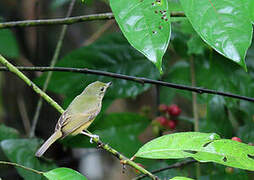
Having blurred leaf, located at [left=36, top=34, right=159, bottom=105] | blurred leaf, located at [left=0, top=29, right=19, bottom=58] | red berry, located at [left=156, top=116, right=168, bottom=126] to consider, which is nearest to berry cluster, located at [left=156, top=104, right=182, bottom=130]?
red berry, located at [left=156, top=116, right=168, bottom=126]

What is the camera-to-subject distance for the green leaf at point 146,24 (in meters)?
1.02

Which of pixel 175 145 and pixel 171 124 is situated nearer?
pixel 175 145

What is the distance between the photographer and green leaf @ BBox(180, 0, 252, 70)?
1015 millimetres

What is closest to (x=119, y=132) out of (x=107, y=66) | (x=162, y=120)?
(x=162, y=120)

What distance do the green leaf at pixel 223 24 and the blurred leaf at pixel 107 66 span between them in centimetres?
118

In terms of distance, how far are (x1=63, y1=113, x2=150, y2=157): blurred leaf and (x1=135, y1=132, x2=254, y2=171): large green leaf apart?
1094mm

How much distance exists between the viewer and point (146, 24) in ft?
3.50

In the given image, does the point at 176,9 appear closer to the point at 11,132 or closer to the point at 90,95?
the point at 90,95

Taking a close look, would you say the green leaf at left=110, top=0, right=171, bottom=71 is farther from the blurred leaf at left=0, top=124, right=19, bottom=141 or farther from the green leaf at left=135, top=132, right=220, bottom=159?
the blurred leaf at left=0, top=124, right=19, bottom=141

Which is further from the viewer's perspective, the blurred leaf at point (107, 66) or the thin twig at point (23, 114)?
the thin twig at point (23, 114)

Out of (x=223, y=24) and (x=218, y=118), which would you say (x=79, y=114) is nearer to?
(x=218, y=118)

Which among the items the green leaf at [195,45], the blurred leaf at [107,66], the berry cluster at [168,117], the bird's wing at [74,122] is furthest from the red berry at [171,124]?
the bird's wing at [74,122]

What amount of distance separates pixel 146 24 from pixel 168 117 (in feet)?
4.84

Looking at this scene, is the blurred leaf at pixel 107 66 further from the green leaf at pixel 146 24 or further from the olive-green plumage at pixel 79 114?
the green leaf at pixel 146 24
